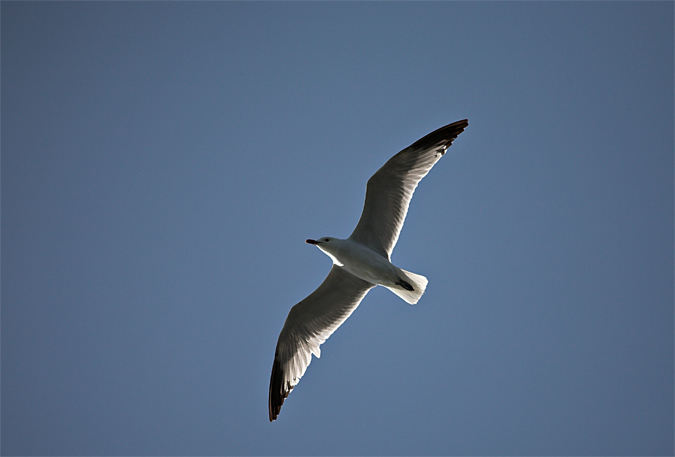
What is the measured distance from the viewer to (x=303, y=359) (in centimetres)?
823

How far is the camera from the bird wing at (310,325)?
317 inches

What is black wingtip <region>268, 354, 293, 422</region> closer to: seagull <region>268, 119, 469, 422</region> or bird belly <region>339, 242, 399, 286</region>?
seagull <region>268, 119, 469, 422</region>

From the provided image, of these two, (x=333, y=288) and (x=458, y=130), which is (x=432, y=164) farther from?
(x=333, y=288)

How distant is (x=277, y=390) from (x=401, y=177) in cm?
357

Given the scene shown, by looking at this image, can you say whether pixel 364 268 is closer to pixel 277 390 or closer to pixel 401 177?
pixel 401 177

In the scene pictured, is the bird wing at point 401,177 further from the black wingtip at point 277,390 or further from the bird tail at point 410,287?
the black wingtip at point 277,390

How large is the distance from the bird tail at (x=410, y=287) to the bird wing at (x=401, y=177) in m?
0.45

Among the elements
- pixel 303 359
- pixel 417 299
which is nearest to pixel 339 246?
pixel 417 299

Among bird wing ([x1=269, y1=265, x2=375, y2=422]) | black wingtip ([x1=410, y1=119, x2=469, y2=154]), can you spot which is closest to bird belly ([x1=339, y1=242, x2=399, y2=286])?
bird wing ([x1=269, y1=265, x2=375, y2=422])

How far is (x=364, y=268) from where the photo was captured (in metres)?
7.25

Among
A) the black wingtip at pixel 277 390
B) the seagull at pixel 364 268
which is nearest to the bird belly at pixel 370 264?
the seagull at pixel 364 268

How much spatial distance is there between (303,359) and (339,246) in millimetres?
1939

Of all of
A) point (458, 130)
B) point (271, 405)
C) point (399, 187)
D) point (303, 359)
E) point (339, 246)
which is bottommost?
point (271, 405)

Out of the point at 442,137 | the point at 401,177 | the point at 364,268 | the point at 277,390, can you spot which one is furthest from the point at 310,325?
the point at 442,137
